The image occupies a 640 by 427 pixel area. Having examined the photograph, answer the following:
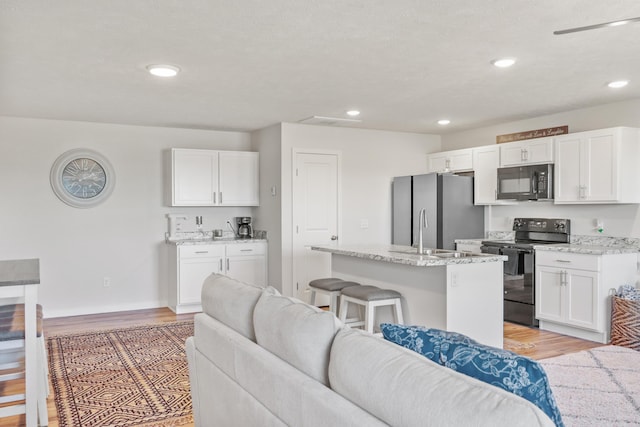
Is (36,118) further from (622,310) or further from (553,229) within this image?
(622,310)

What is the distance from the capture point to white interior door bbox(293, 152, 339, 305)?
643 cm

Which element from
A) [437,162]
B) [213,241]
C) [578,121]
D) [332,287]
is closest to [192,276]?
[213,241]

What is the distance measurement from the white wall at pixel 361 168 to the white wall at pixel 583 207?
1.08m

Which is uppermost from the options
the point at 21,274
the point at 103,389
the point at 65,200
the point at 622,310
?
the point at 65,200

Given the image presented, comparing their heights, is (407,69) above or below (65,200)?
above

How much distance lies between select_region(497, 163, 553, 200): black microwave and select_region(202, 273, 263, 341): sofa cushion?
13.4 feet

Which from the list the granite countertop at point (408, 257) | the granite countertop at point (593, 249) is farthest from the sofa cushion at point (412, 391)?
the granite countertop at point (593, 249)

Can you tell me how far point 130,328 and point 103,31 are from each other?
10.9 ft

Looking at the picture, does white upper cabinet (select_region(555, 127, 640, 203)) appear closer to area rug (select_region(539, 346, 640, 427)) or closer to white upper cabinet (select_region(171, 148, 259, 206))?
area rug (select_region(539, 346, 640, 427))

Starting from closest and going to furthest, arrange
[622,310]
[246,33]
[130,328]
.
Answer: [246,33] < [622,310] < [130,328]

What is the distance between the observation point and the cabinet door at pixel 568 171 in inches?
207

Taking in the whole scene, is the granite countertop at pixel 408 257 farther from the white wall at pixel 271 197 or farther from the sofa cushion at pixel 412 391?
the sofa cushion at pixel 412 391

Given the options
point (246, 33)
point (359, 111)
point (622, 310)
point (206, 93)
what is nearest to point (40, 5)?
point (246, 33)

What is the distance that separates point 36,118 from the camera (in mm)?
5887
